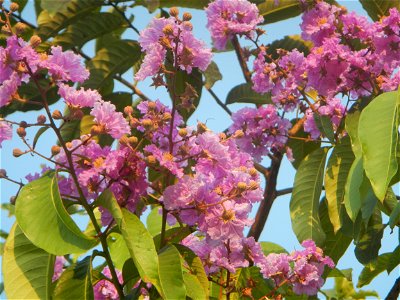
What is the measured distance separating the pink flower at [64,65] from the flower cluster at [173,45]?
119mm

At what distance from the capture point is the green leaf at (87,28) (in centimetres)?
238

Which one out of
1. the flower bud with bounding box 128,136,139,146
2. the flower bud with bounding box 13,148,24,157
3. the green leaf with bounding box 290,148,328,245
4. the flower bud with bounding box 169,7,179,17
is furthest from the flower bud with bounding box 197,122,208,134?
the green leaf with bounding box 290,148,328,245

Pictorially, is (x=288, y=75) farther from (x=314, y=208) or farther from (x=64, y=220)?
(x=64, y=220)

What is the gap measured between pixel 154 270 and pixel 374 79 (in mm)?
941

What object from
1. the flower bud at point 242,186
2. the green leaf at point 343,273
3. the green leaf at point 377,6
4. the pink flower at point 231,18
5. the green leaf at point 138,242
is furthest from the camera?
the green leaf at point 377,6

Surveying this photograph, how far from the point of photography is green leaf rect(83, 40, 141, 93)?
2.34 metres

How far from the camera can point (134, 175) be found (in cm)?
135

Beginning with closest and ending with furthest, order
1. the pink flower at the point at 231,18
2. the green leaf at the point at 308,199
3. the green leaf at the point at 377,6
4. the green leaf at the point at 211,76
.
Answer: the green leaf at the point at 308,199 → the pink flower at the point at 231,18 → the green leaf at the point at 377,6 → the green leaf at the point at 211,76

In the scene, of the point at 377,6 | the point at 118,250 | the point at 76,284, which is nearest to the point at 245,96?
the point at 377,6

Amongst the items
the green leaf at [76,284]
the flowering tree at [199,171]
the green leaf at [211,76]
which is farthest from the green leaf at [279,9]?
the green leaf at [76,284]

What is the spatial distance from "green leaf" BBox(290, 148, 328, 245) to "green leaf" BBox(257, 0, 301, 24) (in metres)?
0.65

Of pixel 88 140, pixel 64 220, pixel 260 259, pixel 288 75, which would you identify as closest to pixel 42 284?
pixel 64 220

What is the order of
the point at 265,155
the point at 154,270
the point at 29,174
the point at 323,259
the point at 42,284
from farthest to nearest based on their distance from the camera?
1. the point at 265,155
2. the point at 323,259
3. the point at 29,174
4. the point at 42,284
5. the point at 154,270

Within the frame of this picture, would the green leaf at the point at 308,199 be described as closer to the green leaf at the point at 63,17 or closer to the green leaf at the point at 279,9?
the green leaf at the point at 279,9
